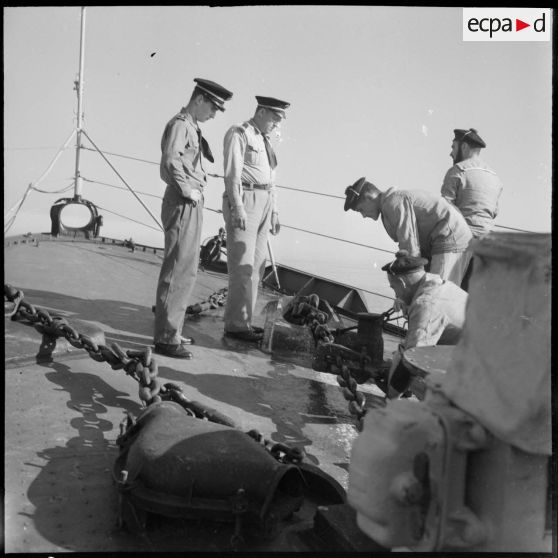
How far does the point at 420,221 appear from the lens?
4.03 metres

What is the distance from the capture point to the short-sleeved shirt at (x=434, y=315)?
9.23 feet

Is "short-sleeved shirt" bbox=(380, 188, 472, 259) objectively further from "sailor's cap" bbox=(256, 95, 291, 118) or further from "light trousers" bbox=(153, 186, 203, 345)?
"light trousers" bbox=(153, 186, 203, 345)

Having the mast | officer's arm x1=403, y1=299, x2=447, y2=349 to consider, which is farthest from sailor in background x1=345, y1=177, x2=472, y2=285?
the mast

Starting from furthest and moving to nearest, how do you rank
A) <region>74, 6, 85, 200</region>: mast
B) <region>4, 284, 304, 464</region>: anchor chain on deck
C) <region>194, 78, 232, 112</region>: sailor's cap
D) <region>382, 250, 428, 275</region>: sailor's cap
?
1. <region>74, 6, 85, 200</region>: mast
2. <region>194, 78, 232, 112</region>: sailor's cap
3. <region>382, 250, 428, 275</region>: sailor's cap
4. <region>4, 284, 304, 464</region>: anchor chain on deck

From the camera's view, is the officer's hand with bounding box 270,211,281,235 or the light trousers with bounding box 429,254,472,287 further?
the officer's hand with bounding box 270,211,281,235

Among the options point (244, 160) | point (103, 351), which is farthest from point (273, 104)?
point (103, 351)

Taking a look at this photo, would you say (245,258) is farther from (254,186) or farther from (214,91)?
(214,91)

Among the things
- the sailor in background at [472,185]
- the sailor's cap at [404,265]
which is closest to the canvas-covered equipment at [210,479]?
the sailor's cap at [404,265]

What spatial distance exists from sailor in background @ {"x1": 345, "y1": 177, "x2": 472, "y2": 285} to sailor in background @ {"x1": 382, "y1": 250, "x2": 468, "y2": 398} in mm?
786

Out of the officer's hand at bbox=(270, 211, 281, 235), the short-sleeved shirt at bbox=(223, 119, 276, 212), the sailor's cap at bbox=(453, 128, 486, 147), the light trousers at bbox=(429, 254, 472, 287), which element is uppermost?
the sailor's cap at bbox=(453, 128, 486, 147)

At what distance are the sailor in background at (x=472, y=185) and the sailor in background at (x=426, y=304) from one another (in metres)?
1.61

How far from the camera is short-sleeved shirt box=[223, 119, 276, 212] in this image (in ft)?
12.6

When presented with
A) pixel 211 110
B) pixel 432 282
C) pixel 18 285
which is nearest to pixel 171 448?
pixel 432 282

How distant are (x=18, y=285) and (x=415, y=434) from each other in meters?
4.00
